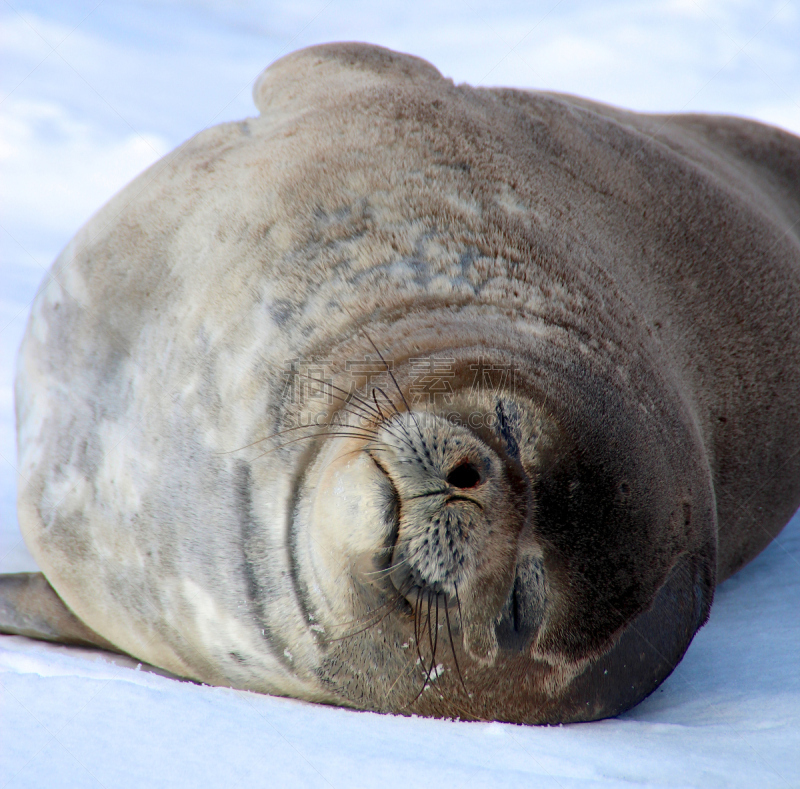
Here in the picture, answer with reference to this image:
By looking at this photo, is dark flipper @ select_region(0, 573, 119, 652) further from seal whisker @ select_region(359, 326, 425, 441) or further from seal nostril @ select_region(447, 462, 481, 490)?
seal nostril @ select_region(447, 462, 481, 490)

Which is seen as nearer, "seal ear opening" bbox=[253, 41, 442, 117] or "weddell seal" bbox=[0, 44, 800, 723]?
"weddell seal" bbox=[0, 44, 800, 723]

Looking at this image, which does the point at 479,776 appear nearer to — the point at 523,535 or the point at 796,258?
the point at 523,535

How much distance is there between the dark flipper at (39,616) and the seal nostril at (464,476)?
4.37 ft

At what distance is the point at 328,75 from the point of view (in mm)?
2918

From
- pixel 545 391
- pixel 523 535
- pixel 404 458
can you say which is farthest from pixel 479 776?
pixel 545 391

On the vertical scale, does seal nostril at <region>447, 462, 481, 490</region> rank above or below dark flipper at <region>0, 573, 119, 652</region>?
above

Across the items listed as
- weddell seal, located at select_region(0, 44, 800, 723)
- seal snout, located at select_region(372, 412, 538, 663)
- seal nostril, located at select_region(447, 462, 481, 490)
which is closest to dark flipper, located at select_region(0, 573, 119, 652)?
weddell seal, located at select_region(0, 44, 800, 723)

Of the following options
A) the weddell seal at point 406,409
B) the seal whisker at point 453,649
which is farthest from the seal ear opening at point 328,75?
the seal whisker at point 453,649

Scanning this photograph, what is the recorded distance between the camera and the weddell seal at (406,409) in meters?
1.65

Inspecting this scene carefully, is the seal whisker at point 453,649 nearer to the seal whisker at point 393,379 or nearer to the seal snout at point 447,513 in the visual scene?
the seal snout at point 447,513

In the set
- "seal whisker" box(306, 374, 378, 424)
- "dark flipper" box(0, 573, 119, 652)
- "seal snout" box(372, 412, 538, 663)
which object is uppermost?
"seal whisker" box(306, 374, 378, 424)

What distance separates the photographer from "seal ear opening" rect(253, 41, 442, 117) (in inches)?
106

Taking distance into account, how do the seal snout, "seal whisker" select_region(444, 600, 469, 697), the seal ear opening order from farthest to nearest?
the seal ear opening
"seal whisker" select_region(444, 600, 469, 697)
the seal snout

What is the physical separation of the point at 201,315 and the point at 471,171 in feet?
2.72
